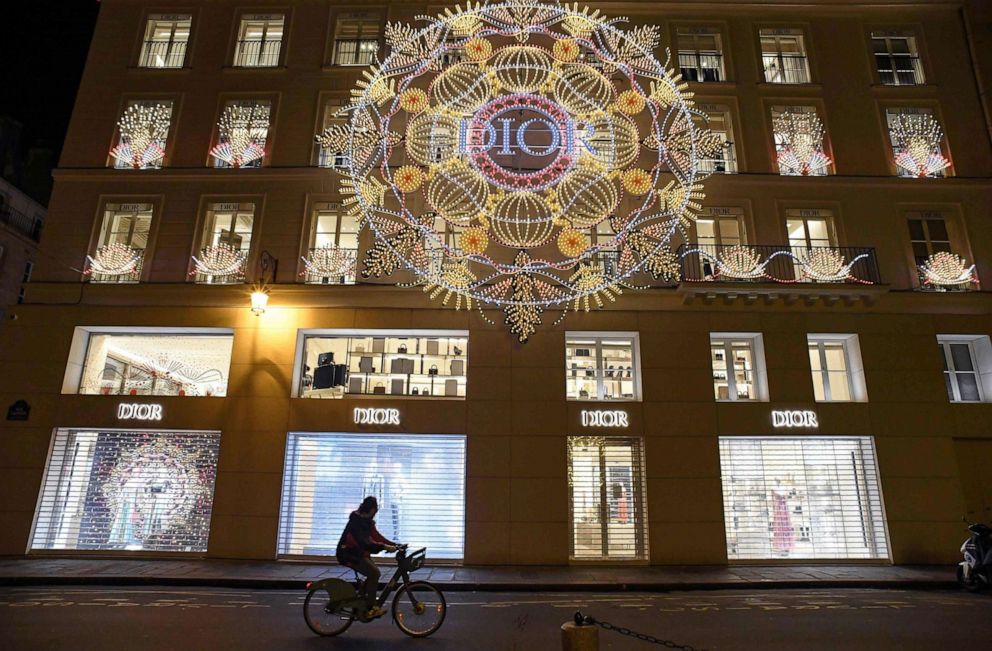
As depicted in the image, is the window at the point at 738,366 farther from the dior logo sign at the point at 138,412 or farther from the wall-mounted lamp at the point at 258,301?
the dior logo sign at the point at 138,412

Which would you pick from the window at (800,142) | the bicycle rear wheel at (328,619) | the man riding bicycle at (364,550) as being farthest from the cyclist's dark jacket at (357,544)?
the window at (800,142)

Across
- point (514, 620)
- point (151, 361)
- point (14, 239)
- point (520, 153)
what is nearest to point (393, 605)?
point (514, 620)

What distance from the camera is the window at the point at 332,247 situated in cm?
1677

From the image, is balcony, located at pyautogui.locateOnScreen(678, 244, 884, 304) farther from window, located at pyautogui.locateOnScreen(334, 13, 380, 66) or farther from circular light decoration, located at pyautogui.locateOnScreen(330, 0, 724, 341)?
window, located at pyautogui.locateOnScreen(334, 13, 380, 66)

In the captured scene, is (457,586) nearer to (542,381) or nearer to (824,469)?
(542,381)

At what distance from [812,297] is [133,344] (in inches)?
771

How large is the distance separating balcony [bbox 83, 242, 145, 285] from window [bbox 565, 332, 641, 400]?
506 inches

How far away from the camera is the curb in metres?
12.1

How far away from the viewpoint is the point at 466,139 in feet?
39.9

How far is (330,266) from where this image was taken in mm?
16734

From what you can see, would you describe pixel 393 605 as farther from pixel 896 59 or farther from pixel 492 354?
pixel 896 59

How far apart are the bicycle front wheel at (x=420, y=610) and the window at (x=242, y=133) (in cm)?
1465

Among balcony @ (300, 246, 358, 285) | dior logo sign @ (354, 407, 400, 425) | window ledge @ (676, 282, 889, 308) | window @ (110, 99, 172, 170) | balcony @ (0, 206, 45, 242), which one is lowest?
dior logo sign @ (354, 407, 400, 425)

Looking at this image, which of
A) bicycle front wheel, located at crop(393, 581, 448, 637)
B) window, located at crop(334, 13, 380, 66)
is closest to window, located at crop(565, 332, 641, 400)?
bicycle front wheel, located at crop(393, 581, 448, 637)
